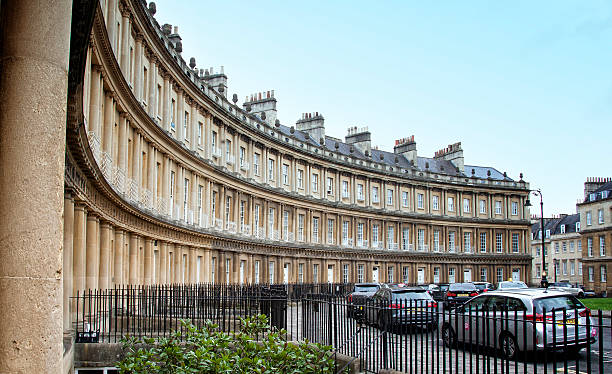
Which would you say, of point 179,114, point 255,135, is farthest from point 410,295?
point 255,135

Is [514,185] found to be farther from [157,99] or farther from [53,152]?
[53,152]

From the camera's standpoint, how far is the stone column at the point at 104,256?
20047 millimetres

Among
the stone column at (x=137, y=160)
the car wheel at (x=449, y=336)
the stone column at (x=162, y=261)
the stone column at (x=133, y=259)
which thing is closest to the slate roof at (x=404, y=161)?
the stone column at (x=162, y=261)

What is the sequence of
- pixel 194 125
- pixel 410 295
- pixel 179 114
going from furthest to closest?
1. pixel 194 125
2. pixel 179 114
3. pixel 410 295

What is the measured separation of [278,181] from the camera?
150 ft

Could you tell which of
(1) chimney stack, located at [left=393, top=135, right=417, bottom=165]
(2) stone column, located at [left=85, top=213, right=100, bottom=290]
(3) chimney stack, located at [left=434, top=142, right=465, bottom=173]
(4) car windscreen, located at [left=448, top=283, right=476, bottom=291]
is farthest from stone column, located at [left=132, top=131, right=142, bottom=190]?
(3) chimney stack, located at [left=434, top=142, right=465, bottom=173]

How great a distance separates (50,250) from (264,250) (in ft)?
126

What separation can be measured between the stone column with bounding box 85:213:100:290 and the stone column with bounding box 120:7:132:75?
21.6 feet

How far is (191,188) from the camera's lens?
108 feet

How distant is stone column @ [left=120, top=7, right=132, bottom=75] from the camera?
75.3 feet

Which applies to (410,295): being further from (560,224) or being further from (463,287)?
(560,224)

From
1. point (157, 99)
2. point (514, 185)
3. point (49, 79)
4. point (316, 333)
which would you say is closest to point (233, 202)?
point (157, 99)

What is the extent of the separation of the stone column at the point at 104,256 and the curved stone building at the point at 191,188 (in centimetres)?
4

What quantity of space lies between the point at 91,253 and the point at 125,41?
8466mm
